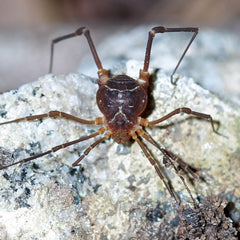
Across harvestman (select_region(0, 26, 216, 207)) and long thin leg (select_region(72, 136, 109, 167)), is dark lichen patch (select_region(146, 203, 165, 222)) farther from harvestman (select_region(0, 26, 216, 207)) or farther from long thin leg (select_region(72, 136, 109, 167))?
long thin leg (select_region(72, 136, 109, 167))

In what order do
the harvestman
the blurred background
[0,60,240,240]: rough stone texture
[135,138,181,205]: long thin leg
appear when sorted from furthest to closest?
1. the blurred background
2. the harvestman
3. [135,138,181,205]: long thin leg
4. [0,60,240,240]: rough stone texture

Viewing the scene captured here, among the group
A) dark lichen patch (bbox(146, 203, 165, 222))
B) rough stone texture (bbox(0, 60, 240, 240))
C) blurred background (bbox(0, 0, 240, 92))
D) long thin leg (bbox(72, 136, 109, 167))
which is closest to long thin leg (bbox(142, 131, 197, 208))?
rough stone texture (bbox(0, 60, 240, 240))

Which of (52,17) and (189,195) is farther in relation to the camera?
(52,17)

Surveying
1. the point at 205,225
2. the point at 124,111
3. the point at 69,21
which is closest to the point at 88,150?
the point at 124,111

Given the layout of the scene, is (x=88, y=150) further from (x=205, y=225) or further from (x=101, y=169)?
(x=205, y=225)

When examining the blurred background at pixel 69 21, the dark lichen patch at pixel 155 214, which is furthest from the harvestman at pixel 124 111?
the blurred background at pixel 69 21

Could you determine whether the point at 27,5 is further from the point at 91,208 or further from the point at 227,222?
the point at 227,222

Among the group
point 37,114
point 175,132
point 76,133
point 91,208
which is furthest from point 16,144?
point 175,132
